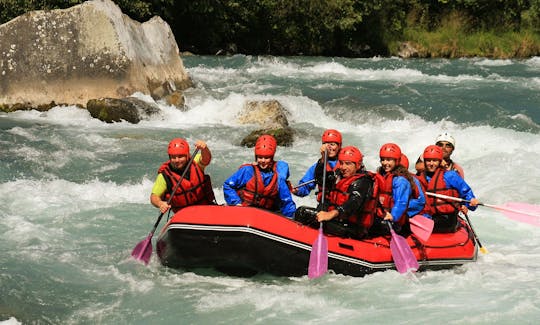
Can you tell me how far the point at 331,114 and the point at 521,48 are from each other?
16368 millimetres

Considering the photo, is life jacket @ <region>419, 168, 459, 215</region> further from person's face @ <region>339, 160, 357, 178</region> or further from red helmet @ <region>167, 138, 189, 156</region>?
red helmet @ <region>167, 138, 189, 156</region>

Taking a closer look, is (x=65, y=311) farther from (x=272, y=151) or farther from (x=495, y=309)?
(x=495, y=309)

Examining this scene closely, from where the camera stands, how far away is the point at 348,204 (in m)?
5.79

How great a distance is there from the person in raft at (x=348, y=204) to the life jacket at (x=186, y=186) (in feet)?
2.85

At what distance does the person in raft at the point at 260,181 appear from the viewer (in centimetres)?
609

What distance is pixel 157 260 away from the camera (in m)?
6.34

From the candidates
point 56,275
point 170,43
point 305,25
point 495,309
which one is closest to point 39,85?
point 170,43

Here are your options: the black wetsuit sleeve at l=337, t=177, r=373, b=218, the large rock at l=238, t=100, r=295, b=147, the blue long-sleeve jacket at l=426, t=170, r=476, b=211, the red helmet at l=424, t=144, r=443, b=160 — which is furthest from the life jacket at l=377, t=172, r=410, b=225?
the large rock at l=238, t=100, r=295, b=147

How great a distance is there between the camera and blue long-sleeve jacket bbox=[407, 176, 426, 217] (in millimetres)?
6238

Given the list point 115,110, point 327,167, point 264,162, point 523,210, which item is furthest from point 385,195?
point 115,110

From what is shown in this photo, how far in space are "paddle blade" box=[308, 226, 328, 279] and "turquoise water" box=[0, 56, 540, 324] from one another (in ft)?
0.58

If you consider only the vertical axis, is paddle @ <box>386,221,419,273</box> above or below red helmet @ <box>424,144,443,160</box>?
below

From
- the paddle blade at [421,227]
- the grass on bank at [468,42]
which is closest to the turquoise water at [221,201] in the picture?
the paddle blade at [421,227]

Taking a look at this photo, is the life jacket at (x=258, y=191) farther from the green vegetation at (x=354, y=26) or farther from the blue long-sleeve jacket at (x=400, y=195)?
the green vegetation at (x=354, y=26)
